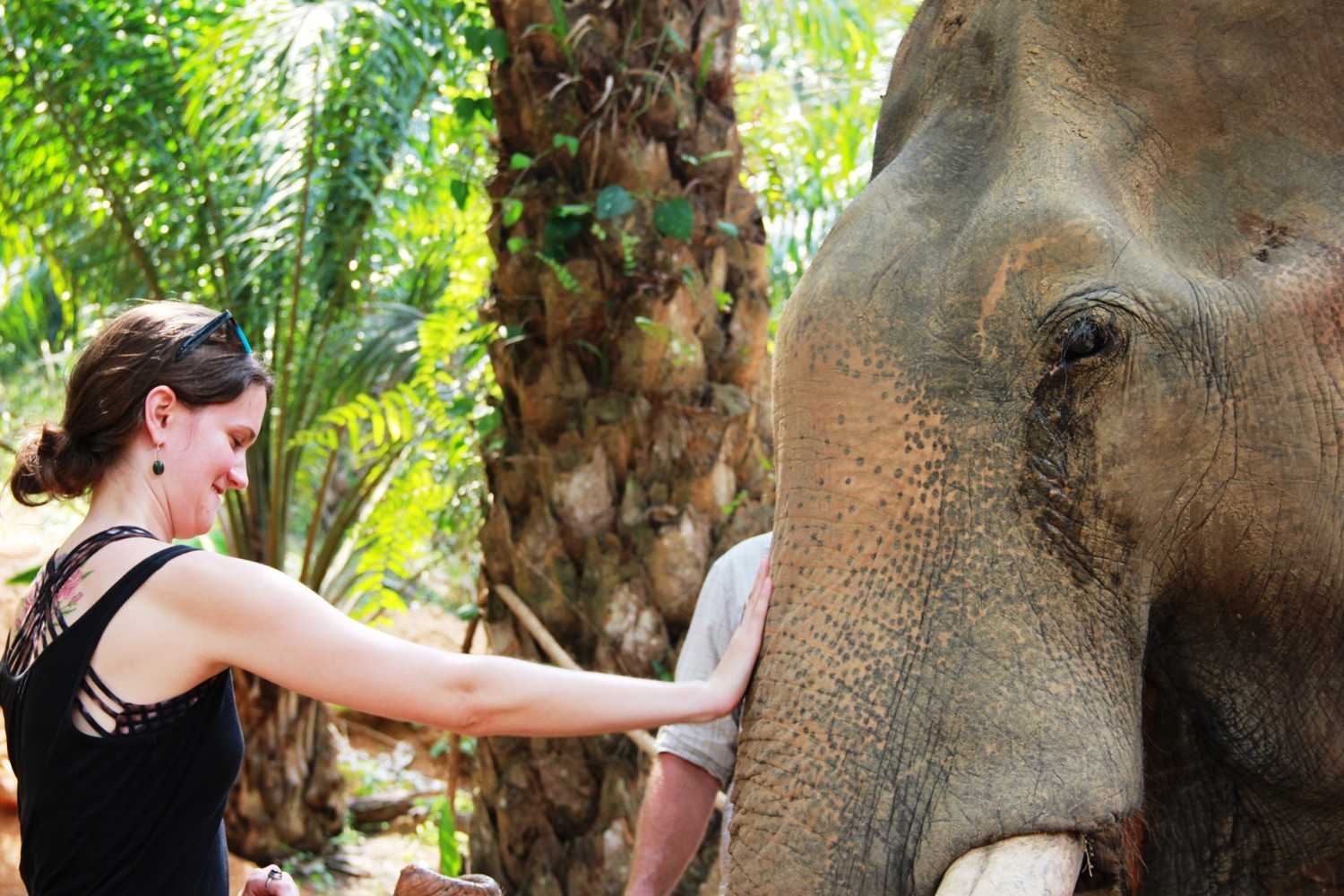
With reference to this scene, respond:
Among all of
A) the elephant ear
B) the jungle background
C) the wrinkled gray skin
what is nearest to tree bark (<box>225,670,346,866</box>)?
the jungle background

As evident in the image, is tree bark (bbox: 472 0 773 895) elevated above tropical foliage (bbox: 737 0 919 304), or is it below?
below

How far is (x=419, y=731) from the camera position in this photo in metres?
9.48

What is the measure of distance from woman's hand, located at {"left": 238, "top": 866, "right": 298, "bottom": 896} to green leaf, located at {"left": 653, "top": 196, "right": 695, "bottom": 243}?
83.4 inches

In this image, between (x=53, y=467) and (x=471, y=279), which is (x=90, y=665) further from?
(x=471, y=279)

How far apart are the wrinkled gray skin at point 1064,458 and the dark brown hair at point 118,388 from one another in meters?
0.90

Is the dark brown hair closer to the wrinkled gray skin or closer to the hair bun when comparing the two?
the hair bun

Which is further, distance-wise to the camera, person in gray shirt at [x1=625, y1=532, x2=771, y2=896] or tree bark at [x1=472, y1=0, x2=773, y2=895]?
tree bark at [x1=472, y1=0, x2=773, y2=895]

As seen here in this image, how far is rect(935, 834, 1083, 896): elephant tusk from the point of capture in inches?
62.5

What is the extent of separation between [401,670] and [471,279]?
343 cm

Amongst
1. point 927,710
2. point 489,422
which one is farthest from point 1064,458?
point 489,422

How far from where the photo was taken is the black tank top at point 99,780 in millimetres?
1779

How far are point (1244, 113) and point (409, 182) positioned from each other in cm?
492

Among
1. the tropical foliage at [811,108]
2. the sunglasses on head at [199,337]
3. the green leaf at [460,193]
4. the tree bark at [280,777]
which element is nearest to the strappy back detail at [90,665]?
the sunglasses on head at [199,337]

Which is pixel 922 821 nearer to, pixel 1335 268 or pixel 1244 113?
pixel 1335 268
